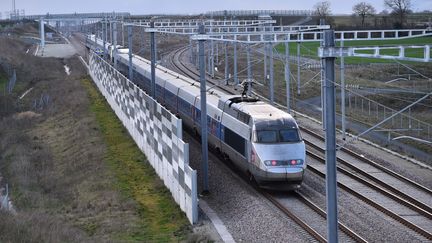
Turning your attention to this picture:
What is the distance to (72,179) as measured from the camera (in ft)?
96.4

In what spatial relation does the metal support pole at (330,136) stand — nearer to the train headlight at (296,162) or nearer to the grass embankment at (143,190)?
the grass embankment at (143,190)

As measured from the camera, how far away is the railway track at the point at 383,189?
19.8 metres

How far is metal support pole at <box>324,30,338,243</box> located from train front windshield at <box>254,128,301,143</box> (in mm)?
8860

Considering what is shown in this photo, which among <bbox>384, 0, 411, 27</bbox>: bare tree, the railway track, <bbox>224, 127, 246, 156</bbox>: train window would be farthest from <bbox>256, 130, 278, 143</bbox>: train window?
<bbox>384, 0, 411, 27</bbox>: bare tree

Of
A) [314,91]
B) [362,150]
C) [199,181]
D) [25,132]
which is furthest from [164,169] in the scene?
[314,91]

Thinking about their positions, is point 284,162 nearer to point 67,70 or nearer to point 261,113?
point 261,113

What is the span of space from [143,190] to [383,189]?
867cm

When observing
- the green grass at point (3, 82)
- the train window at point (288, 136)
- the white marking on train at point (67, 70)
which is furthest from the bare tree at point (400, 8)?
the white marking on train at point (67, 70)

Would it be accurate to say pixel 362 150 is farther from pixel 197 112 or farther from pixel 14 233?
pixel 14 233

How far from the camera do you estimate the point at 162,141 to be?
80.1ft

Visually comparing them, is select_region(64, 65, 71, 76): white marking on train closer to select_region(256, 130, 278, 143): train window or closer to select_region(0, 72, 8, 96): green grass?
select_region(0, 72, 8, 96): green grass

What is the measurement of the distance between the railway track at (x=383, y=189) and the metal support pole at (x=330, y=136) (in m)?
3.86

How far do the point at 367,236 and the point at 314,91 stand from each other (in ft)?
132

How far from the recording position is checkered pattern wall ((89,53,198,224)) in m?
20.2
